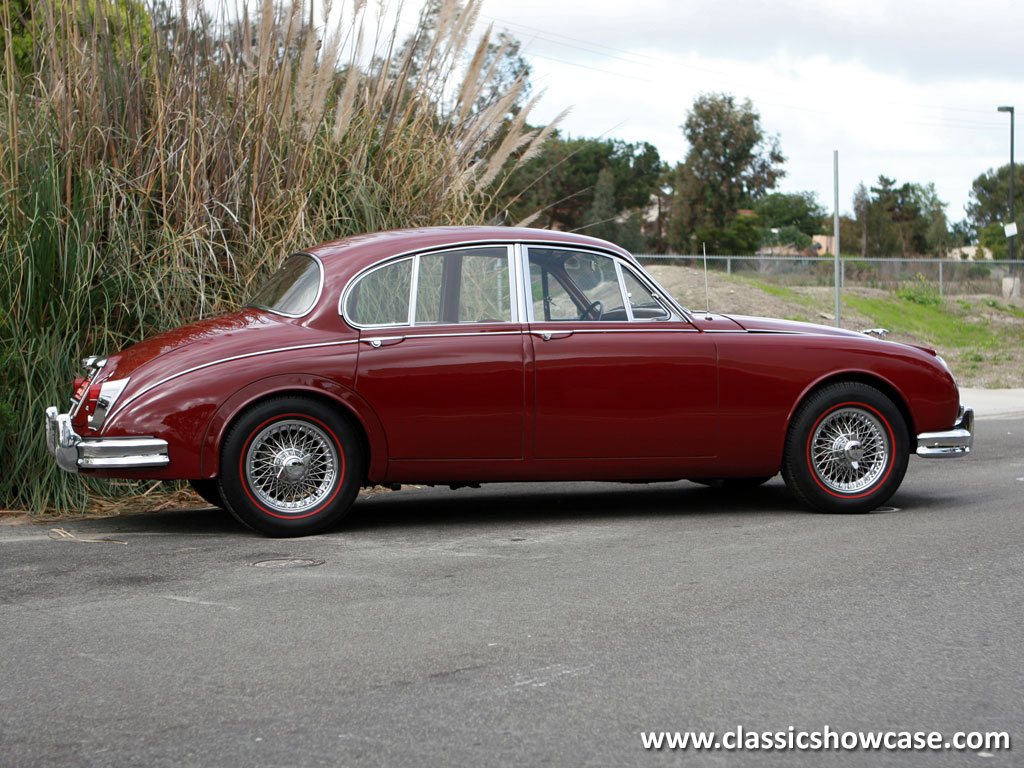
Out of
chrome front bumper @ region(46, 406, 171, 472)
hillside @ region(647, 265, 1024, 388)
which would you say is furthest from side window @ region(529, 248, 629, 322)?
hillside @ region(647, 265, 1024, 388)

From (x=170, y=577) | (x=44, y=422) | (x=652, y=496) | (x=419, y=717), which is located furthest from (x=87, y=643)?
(x=652, y=496)

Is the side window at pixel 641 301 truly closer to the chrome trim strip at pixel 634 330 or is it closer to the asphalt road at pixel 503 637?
the chrome trim strip at pixel 634 330

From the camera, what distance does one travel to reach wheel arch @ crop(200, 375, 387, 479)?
647 centimetres

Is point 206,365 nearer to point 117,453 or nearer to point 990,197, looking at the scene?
point 117,453

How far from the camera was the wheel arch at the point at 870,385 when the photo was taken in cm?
732

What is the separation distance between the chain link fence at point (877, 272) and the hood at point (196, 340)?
25972 millimetres

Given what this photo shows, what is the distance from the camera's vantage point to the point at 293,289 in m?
7.14

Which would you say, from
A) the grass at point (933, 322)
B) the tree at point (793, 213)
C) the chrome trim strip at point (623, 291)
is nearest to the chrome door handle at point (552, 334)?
the chrome trim strip at point (623, 291)

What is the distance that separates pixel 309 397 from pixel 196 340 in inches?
26.6

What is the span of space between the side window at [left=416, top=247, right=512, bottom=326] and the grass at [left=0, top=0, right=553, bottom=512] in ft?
5.99

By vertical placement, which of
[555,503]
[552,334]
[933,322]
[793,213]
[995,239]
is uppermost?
[793,213]

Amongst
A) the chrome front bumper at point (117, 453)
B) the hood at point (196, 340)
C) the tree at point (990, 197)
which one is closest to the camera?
the chrome front bumper at point (117, 453)

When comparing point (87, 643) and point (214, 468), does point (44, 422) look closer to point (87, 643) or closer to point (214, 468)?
point (214, 468)

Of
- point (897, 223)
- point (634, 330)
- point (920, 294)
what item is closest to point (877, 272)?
point (920, 294)
